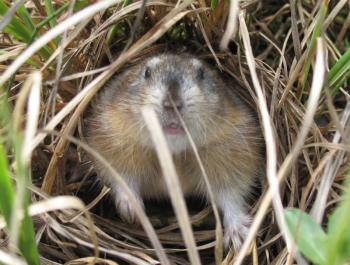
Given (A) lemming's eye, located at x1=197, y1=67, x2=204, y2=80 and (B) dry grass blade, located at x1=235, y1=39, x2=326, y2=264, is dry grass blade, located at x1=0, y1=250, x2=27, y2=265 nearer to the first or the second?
(B) dry grass blade, located at x1=235, y1=39, x2=326, y2=264

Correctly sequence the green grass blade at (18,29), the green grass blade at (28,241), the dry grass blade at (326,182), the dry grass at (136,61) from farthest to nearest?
1. the green grass blade at (18,29)
2. the dry grass at (136,61)
3. the dry grass blade at (326,182)
4. the green grass blade at (28,241)

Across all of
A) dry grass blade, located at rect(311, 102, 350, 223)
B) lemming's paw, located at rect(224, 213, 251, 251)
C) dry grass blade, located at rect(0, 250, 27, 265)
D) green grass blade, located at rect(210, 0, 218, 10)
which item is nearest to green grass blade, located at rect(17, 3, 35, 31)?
green grass blade, located at rect(210, 0, 218, 10)

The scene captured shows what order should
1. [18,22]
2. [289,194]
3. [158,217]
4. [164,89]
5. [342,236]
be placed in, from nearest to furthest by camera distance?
[342,236] → [164,89] → [18,22] → [289,194] → [158,217]

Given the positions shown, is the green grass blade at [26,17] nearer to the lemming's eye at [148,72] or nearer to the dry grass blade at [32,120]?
the lemming's eye at [148,72]

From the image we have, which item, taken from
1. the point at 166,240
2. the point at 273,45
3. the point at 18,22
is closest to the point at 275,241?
the point at 166,240

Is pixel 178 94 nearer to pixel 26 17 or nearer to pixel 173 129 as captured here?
pixel 173 129

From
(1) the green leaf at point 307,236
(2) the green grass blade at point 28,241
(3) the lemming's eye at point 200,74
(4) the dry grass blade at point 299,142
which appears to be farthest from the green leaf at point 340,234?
(3) the lemming's eye at point 200,74

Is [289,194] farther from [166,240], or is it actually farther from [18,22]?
[18,22]
